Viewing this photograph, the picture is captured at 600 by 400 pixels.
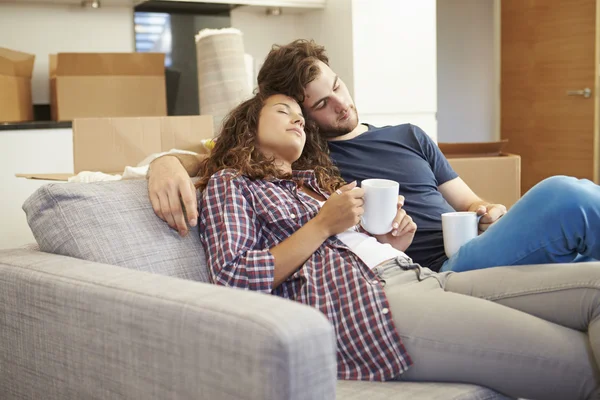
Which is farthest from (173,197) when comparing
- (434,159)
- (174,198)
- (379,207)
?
(434,159)

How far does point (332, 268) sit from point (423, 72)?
9.18 ft

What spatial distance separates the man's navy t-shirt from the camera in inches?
68.1

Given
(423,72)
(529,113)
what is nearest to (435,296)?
(423,72)

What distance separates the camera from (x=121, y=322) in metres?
1.02

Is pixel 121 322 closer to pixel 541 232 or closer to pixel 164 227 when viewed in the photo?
pixel 164 227

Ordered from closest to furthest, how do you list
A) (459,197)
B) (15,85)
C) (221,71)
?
(459,197) < (221,71) < (15,85)

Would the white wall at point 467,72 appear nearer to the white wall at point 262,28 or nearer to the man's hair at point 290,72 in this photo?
the white wall at point 262,28

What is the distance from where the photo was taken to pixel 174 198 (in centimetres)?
138

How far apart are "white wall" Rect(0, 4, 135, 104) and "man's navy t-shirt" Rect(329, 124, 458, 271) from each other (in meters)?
2.14

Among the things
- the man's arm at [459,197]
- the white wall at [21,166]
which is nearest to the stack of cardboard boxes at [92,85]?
the white wall at [21,166]

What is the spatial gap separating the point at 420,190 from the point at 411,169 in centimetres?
7

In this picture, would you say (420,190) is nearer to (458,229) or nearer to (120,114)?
(458,229)

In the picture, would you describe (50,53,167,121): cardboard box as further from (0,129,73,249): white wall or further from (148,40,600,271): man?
(148,40,600,271): man

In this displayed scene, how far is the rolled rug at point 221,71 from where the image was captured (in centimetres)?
300
